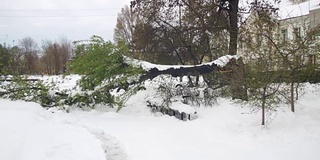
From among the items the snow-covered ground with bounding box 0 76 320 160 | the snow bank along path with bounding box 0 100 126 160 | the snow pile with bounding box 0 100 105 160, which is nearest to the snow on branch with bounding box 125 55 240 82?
the snow-covered ground with bounding box 0 76 320 160

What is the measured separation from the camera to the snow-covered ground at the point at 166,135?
586 cm

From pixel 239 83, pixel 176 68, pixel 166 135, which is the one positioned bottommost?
pixel 166 135

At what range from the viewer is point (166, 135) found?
7617 mm

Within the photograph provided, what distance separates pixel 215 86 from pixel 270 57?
4.35 m

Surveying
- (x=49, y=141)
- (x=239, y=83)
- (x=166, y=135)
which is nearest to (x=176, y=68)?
(x=239, y=83)

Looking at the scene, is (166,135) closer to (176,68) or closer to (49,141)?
(49,141)

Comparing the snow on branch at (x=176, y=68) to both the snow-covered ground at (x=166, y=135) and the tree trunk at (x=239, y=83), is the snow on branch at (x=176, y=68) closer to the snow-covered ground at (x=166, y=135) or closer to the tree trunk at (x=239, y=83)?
the snow-covered ground at (x=166, y=135)

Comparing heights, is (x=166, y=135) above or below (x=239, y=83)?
below

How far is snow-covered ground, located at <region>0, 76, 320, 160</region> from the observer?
5.86 m

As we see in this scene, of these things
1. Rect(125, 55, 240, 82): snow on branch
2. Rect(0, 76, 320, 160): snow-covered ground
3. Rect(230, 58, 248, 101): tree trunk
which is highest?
Rect(125, 55, 240, 82): snow on branch

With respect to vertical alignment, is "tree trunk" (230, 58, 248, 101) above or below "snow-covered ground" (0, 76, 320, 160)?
above

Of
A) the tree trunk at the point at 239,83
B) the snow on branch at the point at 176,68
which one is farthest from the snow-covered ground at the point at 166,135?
the snow on branch at the point at 176,68

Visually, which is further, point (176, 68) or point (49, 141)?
point (176, 68)

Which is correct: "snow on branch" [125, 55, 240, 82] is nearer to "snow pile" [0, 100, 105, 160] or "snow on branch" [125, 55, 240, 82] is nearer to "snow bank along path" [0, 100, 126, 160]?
"snow bank along path" [0, 100, 126, 160]
